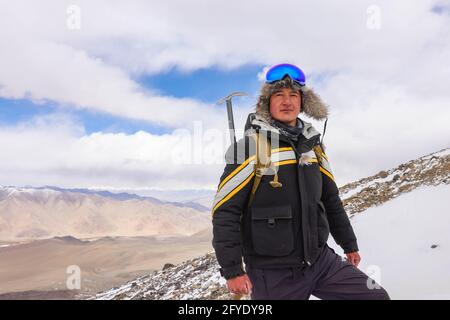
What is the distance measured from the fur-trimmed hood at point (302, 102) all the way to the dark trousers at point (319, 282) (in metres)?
1.28

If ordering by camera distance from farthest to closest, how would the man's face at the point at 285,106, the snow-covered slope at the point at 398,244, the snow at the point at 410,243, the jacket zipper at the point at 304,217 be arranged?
the snow-covered slope at the point at 398,244 < the snow at the point at 410,243 < the man's face at the point at 285,106 < the jacket zipper at the point at 304,217

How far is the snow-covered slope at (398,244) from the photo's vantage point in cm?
628

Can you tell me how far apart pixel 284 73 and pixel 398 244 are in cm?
596

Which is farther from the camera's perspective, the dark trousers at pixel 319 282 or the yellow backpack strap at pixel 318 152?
the yellow backpack strap at pixel 318 152

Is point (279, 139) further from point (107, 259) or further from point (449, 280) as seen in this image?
point (107, 259)

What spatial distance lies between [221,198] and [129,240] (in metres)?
105

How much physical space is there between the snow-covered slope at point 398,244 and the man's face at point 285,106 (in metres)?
3.00

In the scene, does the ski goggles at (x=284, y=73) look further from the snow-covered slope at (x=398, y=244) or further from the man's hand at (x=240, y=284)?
the snow-covered slope at (x=398, y=244)

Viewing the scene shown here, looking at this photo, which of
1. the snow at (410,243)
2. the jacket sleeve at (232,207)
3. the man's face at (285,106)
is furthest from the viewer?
the snow at (410,243)

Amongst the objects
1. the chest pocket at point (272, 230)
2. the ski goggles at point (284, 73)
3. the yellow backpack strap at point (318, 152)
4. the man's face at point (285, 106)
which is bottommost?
the chest pocket at point (272, 230)

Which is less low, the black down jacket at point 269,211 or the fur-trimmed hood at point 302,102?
the fur-trimmed hood at point 302,102

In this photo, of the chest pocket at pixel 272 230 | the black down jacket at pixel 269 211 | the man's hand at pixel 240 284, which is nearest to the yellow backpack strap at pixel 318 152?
the black down jacket at pixel 269 211

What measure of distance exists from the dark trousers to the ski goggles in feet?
5.14

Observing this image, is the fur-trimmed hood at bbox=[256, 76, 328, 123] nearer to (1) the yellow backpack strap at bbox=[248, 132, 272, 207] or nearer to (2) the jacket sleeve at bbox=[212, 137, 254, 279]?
(1) the yellow backpack strap at bbox=[248, 132, 272, 207]
